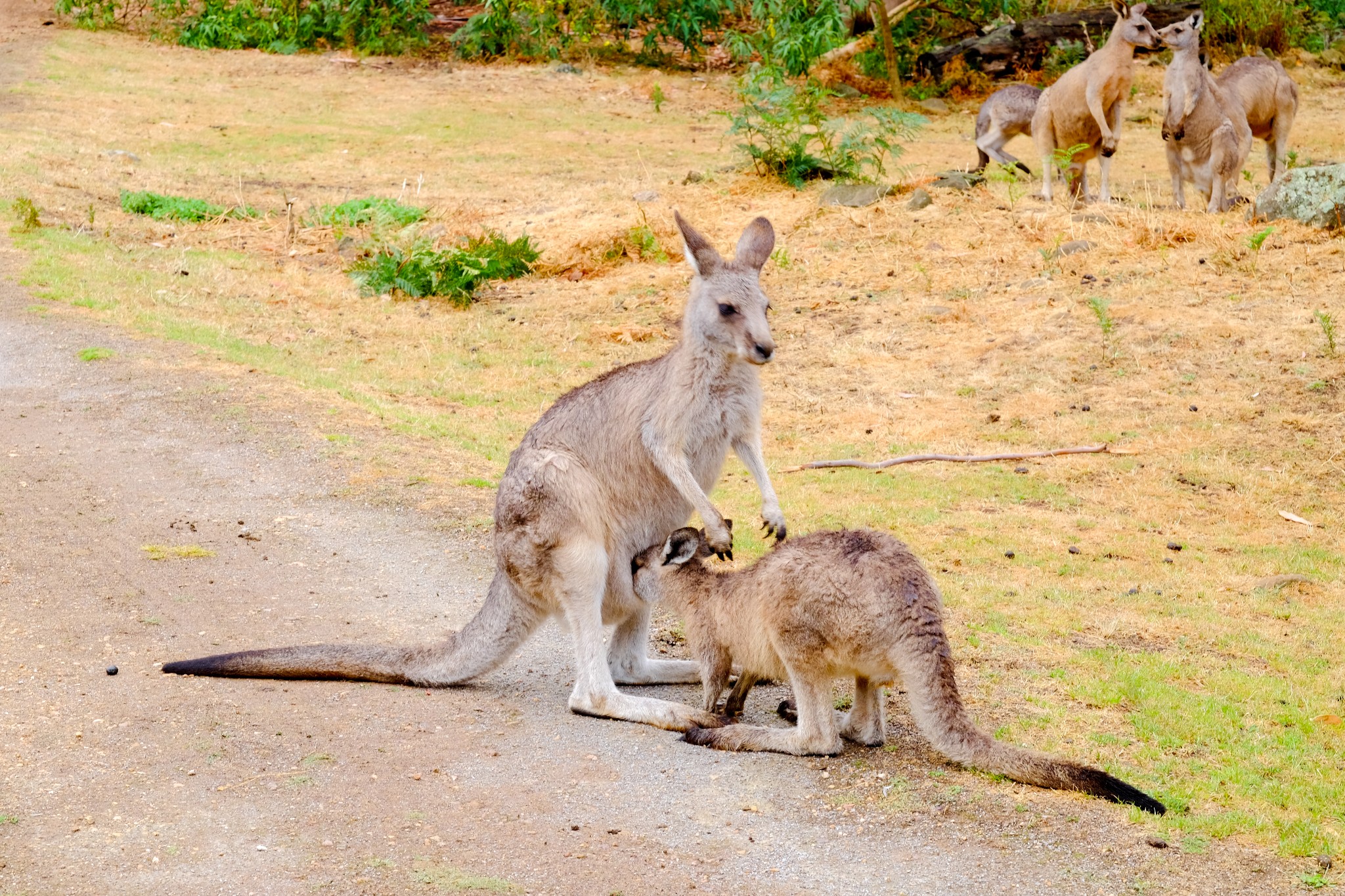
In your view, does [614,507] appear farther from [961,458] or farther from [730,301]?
[961,458]

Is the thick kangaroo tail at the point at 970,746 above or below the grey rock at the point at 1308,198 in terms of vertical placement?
below

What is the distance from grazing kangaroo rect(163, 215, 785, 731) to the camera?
4.72 m

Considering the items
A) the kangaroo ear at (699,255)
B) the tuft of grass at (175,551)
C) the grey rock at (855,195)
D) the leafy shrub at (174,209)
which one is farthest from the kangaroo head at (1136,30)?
the tuft of grass at (175,551)

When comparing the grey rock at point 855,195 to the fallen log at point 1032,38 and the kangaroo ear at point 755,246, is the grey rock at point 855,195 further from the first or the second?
the kangaroo ear at point 755,246

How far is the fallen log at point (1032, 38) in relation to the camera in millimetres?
19062

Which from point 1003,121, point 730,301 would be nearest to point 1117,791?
point 730,301

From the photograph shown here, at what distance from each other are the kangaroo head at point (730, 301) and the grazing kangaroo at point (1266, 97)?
29.9 ft

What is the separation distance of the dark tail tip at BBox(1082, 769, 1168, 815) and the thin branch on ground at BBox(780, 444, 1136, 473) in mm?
4313

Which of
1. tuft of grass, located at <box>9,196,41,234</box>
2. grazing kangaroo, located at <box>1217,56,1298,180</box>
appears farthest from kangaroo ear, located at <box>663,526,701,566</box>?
grazing kangaroo, located at <box>1217,56,1298,180</box>

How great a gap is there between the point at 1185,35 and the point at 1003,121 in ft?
6.72

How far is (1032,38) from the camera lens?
19344 mm

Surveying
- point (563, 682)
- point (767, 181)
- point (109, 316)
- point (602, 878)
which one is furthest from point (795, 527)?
point (767, 181)

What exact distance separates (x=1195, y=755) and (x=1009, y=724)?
0.59 meters

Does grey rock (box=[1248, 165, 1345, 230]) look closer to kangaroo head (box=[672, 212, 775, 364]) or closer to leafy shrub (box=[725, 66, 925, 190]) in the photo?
leafy shrub (box=[725, 66, 925, 190])
